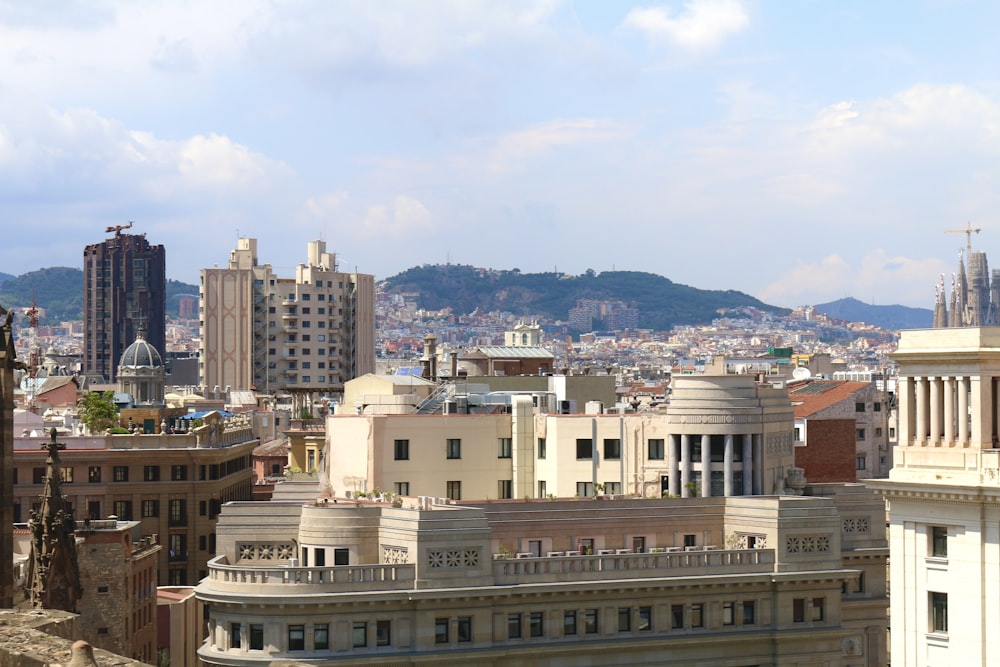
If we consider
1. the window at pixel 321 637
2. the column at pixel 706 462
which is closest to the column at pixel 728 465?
the column at pixel 706 462

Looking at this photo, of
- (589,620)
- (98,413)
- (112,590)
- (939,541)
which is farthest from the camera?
(98,413)

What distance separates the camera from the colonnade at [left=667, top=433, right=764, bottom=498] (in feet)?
271

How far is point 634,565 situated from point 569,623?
3.71 m

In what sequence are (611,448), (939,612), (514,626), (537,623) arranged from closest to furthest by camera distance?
(939,612)
(514,626)
(537,623)
(611,448)

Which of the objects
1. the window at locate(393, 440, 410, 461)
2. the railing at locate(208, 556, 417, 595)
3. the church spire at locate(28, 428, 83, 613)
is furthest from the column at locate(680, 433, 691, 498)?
the church spire at locate(28, 428, 83, 613)

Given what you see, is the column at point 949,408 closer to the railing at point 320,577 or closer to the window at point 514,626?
the window at point 514,626

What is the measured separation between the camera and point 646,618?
235ft

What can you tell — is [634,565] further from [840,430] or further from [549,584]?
[840,430]

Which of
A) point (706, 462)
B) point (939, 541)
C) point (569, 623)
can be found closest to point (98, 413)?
point (706, 462)

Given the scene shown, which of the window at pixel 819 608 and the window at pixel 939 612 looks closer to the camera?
the window at pixel 939 612

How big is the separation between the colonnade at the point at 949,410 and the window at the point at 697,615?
18379mm

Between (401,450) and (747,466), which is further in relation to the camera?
(401,450)

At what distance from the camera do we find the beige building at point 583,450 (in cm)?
8312

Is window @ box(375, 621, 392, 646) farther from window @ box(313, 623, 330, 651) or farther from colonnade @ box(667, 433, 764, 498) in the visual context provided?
colonnade @ box(667, 433, 764, 498)
